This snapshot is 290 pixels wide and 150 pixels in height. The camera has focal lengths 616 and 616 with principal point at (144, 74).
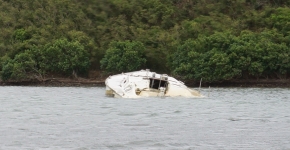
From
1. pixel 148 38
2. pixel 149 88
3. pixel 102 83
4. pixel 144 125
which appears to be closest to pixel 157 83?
pixel 149 88

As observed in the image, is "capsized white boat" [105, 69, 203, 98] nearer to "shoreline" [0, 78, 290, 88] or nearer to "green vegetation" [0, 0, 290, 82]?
"green vegetation" [0, 0, 290, 82]

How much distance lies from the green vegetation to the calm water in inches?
1235

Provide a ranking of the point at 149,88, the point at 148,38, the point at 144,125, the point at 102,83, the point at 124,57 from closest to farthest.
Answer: the point at 144,125
the point at 149,88
the point at 124,57
the point at 102,83
the point at 148,38

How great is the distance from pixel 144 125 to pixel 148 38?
58.8m

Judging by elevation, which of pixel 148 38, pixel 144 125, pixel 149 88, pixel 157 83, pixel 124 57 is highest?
pixel 148 38

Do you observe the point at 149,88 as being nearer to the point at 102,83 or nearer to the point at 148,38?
the point at 102,83

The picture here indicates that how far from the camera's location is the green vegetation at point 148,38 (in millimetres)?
78000

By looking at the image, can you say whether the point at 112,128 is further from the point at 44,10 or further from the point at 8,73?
the point at 44,10

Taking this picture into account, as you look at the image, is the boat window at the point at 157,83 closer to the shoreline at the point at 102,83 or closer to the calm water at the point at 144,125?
the calm water at the point at 144,125

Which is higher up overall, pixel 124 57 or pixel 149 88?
pixel 124 57

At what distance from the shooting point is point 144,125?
107ft

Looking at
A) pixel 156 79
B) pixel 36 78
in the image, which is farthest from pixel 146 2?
pixel 156 79

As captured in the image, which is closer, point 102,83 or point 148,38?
point 102,83

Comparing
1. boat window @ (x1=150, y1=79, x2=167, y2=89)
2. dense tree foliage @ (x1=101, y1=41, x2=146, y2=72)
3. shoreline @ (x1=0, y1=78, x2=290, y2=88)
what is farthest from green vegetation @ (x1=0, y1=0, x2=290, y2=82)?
boat window @ (x1=150, y1=79, x2=167, y2=89)
